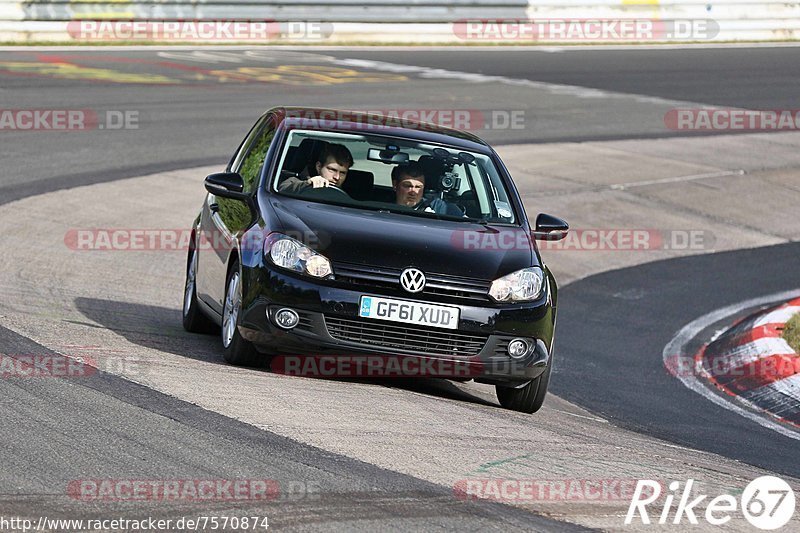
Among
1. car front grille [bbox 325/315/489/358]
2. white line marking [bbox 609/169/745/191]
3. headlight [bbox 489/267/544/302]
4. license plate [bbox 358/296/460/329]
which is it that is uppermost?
headlight [bbox 489/267/544/302]

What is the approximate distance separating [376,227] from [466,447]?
1.92 meters

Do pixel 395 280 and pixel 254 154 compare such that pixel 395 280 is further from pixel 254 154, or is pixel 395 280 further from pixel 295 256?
pixel 254 154

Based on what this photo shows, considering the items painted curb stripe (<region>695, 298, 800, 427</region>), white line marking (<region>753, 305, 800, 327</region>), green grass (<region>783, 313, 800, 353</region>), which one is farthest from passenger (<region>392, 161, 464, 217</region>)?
white line marking (<region>753, 305, 800, 327</region>)

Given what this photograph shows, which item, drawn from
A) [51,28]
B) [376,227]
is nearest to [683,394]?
[376,227]

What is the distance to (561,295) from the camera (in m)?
12.9

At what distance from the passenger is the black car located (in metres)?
0.01

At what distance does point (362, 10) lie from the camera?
30312 millimetres

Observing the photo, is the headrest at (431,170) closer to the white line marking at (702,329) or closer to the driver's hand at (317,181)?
the driver's hand at (317,181)

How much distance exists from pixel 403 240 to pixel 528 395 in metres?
1.19

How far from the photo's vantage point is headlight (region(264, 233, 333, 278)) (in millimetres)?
7516

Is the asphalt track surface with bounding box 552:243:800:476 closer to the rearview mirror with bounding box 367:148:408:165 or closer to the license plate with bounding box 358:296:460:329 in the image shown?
the license plate with bounding box 358:296:460:329

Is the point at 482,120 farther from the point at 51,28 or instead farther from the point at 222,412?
the point at 222,412

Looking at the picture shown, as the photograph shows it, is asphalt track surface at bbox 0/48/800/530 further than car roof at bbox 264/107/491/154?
No

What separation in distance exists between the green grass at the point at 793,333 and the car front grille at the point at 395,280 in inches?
141
